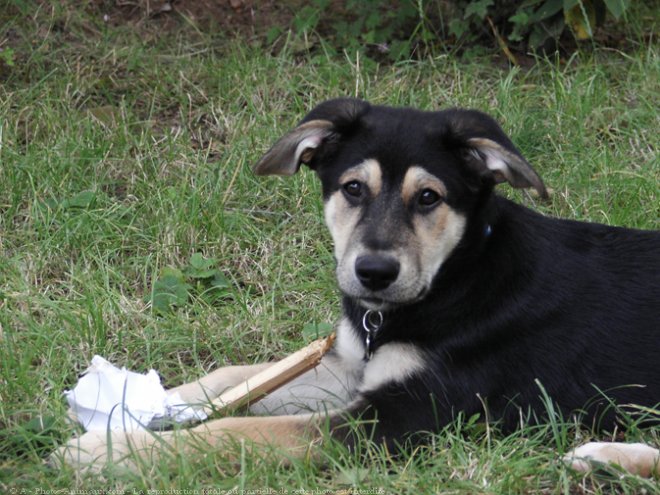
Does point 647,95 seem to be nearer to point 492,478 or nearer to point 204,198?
point 204,198

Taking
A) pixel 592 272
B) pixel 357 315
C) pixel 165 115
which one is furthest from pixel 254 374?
pixel 165 115

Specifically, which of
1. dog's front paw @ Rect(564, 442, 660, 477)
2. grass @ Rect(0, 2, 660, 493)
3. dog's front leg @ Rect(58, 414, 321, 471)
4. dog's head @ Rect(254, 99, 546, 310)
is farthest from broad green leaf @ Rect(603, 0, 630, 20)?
dog's front leg @ Rect(58, 414, 321, 471)

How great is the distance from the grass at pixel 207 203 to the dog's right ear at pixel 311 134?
3.12ft

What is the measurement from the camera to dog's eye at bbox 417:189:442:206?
3.95 meters

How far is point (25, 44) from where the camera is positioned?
275 inches

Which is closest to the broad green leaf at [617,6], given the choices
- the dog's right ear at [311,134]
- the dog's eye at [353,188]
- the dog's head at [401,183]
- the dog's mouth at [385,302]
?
the dog's head at [401,183]

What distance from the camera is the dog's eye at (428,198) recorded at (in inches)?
156

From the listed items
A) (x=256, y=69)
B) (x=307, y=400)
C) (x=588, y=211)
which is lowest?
(x=307, y=400)

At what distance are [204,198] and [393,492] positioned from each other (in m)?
2.54

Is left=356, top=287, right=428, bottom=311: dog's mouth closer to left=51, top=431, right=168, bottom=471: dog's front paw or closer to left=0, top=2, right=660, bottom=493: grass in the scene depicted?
left=0, top=2, right=660, bottom=493: grass

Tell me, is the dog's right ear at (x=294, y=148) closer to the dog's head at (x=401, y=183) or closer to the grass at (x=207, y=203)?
the dog's head at (x=401, y=183)

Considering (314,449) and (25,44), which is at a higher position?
(25,44)

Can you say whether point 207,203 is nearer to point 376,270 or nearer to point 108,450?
point 376,270

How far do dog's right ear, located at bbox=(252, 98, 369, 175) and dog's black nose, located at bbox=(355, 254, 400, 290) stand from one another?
565 millimetres
